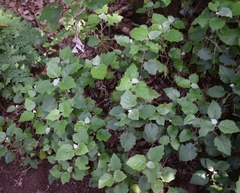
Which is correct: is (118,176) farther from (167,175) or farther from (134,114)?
(134,114)

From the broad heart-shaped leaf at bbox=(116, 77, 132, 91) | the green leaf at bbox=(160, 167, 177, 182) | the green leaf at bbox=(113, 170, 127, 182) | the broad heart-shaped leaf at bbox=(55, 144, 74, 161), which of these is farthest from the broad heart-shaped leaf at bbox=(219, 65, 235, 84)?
the broad heart-shaped leaf at bbox=(55, 144, 74, 161)

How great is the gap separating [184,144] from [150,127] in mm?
344

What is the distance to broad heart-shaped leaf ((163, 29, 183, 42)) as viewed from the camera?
7.41 feet

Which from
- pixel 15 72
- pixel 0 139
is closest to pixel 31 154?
pixel 0 139

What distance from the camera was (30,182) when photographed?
9.32 feet

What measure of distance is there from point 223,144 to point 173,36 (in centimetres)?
102

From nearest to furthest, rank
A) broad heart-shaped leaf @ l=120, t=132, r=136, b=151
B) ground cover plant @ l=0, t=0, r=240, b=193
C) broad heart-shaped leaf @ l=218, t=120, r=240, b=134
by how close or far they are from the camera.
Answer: broad heart-shaped leaf @ l=218, t=120, r=240, b=134 < ground cover plant @ l=0, t=0, r=240, b=193 < broad heart-shaped leaf @ l=120, t=132, r=136, b=151

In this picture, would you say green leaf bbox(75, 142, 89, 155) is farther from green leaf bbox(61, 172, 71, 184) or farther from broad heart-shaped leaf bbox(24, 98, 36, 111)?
broad heart-shaped leaf bbox(24, 98, 36, 111)

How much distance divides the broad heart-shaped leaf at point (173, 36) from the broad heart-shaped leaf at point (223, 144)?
36.6 inches

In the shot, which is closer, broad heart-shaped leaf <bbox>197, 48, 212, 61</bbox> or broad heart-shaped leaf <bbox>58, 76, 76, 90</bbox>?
broad heart-shaped leaf <bbox>58, 76, 76, 90</bbox>

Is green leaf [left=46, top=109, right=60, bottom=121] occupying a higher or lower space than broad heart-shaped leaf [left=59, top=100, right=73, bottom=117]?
lower

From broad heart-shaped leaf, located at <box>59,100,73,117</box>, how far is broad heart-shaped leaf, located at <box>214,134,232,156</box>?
1172 mm

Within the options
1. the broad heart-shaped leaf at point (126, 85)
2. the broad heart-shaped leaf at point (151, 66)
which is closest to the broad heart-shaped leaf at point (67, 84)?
the broad heart-shaped leaf at point (126, 85)

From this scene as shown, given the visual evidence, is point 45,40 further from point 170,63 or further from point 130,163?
point 130,163
